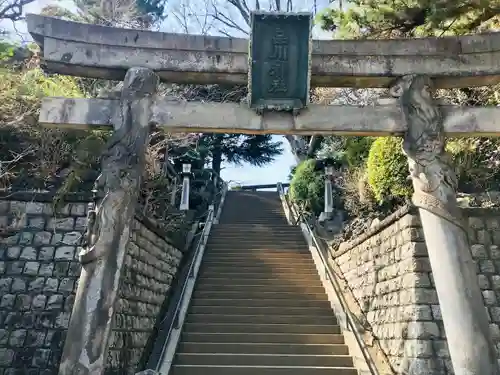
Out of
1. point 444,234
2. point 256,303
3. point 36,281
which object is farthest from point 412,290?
point 36,281

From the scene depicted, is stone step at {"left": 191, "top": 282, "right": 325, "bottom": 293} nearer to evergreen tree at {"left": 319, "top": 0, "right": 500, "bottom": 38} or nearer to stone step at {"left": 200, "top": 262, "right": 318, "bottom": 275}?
stone step at {"left": 200, "top": 262, "right": 318, "bottom": 275}

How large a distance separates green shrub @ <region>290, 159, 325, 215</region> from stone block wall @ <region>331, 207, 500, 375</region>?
7.02 meters

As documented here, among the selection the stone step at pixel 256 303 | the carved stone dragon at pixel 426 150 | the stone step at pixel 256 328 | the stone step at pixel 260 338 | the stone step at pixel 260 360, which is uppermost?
the carved stone dragon at pixel 426 150

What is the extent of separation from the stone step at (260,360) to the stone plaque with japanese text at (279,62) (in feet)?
13.4

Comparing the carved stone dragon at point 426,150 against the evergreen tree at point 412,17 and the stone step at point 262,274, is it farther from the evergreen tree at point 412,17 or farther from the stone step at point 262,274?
the stone step at point 262,274

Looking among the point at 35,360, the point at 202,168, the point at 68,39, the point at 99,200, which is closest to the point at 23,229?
the point at 35,360

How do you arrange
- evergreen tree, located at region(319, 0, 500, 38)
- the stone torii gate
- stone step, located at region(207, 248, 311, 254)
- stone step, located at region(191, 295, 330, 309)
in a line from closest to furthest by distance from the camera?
the stone torii gate → evergreen tree, located at region(319, 0, 500, 38) → stone step, located at region(191, 295, 330, 309) → stone step, located at region(207, 248, 311, 254)

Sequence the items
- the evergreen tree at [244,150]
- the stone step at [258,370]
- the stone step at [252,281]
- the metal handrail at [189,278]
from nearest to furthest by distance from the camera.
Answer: the stone step at [258,370]
the metal handrail at [189,278]
the stone step at [252,281]
the evergreen tree at [244,150]

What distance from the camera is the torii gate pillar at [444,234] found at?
16.8ft

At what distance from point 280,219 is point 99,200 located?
12182mm

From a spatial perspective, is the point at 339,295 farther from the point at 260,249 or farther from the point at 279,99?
the point at 279,99

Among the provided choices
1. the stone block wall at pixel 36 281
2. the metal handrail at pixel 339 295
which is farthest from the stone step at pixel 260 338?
the stone block wall at pixel 36 281

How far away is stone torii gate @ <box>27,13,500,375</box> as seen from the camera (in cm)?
555

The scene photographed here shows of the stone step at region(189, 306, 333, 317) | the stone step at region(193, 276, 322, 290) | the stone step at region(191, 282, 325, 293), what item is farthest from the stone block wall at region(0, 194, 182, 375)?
the stone step at region(193, 276, 322, 290)
